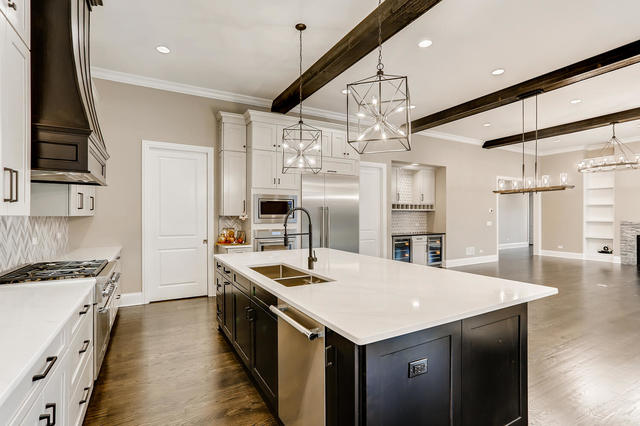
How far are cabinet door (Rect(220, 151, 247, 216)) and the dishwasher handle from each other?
3.25 meters

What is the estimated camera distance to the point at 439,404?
1.46m

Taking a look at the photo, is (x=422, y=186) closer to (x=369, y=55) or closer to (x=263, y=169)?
(x=263, y=169)

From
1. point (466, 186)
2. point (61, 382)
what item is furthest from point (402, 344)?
point (466, 186)

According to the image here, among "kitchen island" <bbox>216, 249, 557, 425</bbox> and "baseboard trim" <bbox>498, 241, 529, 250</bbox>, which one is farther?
"baseboard trim" <bbox>498, 241, 529, 250</bbox>

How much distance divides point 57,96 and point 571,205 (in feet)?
36.3

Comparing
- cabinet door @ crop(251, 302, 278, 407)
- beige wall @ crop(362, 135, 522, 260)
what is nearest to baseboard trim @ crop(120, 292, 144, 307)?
cabinet door @ crop(251, 302, 278, 407)

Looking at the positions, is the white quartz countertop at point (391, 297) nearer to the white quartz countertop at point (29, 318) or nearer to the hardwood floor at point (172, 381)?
the hardwood floor at point (172, 381)

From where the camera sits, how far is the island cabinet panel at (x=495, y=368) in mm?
1573

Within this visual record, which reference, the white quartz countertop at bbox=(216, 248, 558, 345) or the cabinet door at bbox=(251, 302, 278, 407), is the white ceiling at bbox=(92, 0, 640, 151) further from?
the cabinet door at bbox=(251, 302, 278, 407)

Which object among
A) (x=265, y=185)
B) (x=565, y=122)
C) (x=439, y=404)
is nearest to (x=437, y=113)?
(x=565, y=122)

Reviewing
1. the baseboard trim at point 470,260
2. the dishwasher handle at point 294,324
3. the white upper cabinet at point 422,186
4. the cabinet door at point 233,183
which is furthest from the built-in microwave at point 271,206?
the baseboard trim at point 470,260

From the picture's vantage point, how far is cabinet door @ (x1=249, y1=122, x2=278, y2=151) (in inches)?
190

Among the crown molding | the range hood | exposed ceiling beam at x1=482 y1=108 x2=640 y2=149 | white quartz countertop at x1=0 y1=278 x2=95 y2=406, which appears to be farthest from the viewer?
exposed ceiling beam at x1=482 y1=108 x2=640 y2=149

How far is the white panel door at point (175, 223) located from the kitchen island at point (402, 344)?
280 centimetres
